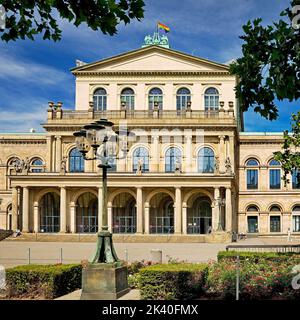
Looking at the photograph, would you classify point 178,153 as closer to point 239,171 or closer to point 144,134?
point 144,134

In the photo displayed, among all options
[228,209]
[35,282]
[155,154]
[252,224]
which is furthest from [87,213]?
[35,282]

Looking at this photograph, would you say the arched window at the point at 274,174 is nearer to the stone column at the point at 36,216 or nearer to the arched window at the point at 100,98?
the arched window at the point at 100,98

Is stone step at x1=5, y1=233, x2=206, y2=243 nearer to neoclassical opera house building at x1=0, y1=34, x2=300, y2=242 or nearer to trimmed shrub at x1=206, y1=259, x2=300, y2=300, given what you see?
neoclassical opera house building at x1=0, y1=34, x2=300, y2=242

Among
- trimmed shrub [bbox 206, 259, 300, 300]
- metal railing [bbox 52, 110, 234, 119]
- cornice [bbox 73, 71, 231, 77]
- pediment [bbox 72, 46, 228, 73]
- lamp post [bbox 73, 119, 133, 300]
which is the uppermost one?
pediment [bbox 72, 46, 228, 73]

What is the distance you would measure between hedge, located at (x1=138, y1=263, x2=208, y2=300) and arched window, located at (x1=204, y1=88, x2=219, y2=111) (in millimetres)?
47742

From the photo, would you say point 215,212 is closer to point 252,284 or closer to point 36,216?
point 36,216

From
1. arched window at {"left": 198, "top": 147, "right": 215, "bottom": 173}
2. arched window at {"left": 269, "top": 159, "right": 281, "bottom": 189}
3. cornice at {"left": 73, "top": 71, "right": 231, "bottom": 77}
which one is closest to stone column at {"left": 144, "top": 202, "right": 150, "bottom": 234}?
arched window at {"left": 198, "top": 147, "right": 215, "bottom": 173}

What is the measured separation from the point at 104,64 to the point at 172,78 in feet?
26.1

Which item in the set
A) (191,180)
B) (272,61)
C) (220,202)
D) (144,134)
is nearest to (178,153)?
(144,134)

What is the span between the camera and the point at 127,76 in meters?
62.9

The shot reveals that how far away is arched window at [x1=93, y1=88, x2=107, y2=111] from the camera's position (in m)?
63.2

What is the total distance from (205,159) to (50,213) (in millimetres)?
17312

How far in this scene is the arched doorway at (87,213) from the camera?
184 feet

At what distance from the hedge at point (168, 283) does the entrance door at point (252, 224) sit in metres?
47.5
